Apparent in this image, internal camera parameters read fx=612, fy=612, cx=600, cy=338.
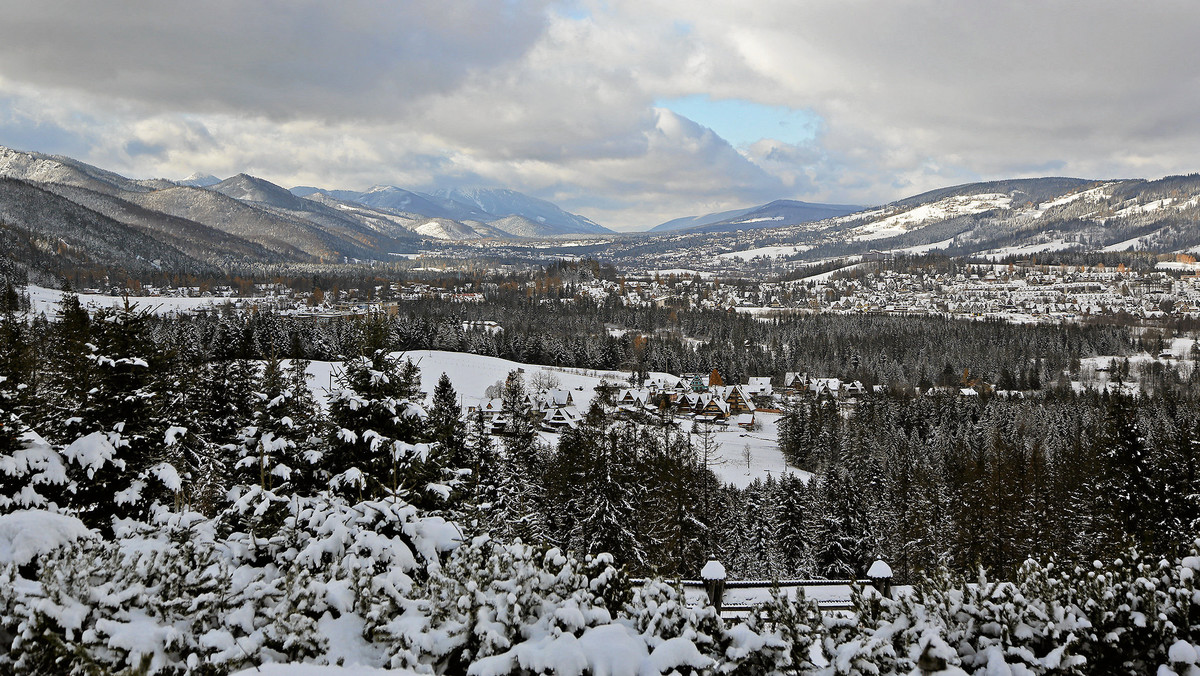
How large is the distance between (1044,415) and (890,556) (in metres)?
45.6

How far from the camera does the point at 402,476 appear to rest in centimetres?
1122

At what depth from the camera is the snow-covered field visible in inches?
1978

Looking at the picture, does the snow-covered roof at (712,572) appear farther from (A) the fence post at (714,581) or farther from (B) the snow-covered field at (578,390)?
(B) the snow-covered field at (578,390)

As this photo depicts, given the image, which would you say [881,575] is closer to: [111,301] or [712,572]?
[712,572]

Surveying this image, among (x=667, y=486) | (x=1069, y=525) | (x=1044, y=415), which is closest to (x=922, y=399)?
(x=1044, y=415)

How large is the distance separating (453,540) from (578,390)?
6949 centimetres

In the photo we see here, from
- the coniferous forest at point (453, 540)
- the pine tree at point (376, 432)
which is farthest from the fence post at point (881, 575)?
the pine tree at point (376, 432)

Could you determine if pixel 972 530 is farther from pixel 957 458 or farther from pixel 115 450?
pixel 115 450

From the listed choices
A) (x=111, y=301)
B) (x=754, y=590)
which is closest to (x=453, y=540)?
(x=754, y=590)

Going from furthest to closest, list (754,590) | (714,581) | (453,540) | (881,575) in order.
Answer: (754,590), (881,575), (714,581), (453,540)

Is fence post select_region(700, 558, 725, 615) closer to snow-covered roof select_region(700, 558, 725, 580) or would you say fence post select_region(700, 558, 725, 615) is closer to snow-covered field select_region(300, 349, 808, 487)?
snow-covered roof select_region(700, 558, 725, 580)

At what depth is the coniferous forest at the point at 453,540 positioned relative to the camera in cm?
471

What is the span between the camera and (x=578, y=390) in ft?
250

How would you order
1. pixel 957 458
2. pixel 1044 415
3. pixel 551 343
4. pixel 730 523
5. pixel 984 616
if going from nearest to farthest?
pixel 984 616, pixel 730 523, pixel 957 458, pixel 1044 415, pixel 551 343
